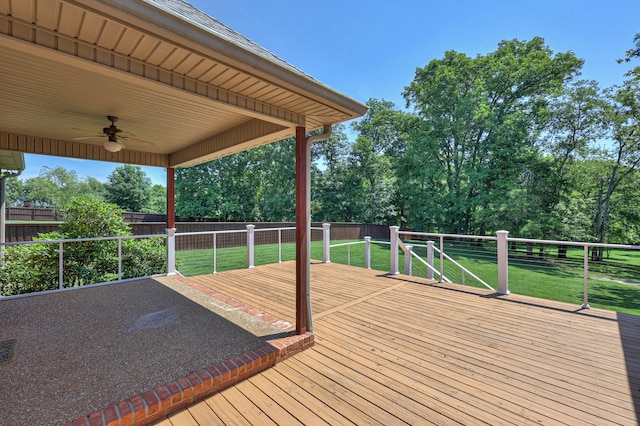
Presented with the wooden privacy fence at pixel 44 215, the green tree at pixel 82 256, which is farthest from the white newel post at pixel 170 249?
the wooden privacy fence at pixel 44 215

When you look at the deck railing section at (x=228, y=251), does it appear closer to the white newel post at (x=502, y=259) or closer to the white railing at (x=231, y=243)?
the white railing at (x=231, y=243)

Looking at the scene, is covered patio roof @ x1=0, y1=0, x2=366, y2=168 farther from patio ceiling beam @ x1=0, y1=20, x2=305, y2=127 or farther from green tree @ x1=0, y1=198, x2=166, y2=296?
green tree @ x1=0, y1=198, x2=166, y2=296

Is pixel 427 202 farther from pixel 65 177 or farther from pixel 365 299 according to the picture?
pixel 65 177

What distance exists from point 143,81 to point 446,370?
3305mm

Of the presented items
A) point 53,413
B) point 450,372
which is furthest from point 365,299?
point 53,413

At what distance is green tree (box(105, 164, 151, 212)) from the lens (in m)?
27.5

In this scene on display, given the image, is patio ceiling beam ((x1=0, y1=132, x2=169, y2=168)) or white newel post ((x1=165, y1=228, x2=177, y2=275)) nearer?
patio ceiling beam ((x1=0, y1=132, x2=169, y2=168))

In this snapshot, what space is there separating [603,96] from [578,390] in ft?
59.1

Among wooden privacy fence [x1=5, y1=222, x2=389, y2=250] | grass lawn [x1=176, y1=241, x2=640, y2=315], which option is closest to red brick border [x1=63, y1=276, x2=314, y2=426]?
grass lawn [x1=176, y1=241, x2=640, y2=315]

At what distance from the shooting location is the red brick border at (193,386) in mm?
1726

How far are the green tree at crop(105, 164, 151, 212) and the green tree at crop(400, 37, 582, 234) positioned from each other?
26.8 metres

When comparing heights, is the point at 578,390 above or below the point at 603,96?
below

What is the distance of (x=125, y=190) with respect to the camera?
1093 inches

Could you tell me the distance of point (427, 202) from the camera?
56.7ft
